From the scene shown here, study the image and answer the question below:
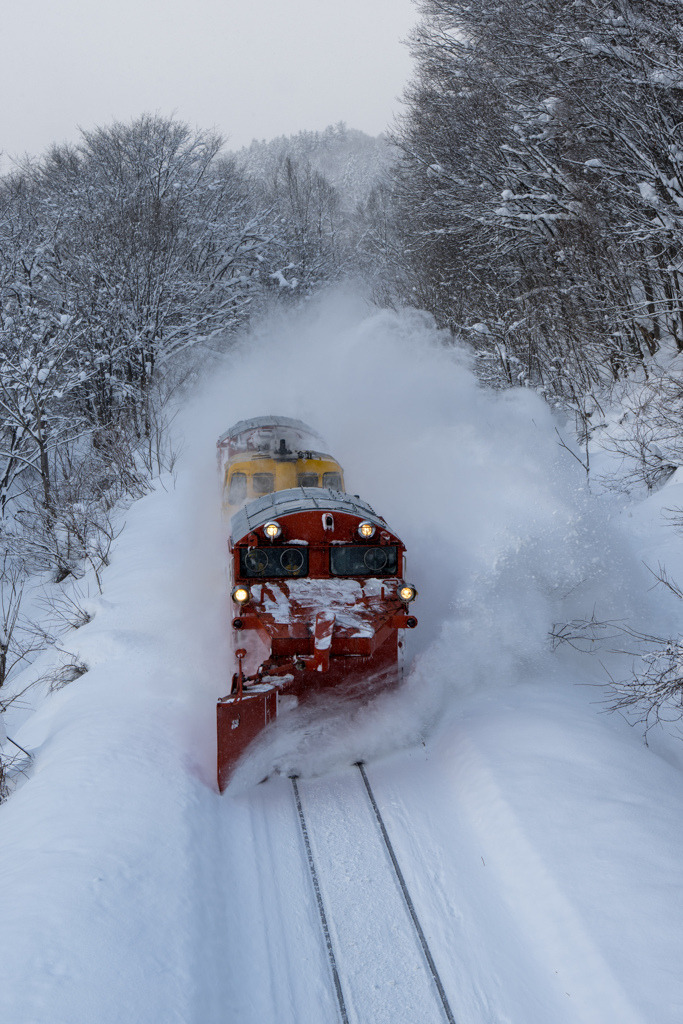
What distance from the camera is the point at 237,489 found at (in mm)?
12688

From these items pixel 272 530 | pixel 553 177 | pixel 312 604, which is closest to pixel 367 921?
pixel 312 604

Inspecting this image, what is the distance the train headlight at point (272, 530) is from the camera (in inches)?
339

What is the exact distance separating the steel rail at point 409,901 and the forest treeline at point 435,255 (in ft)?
24.9

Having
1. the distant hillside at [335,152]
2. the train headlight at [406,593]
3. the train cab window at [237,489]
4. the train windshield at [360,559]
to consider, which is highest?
the distant hillside at [335,152]

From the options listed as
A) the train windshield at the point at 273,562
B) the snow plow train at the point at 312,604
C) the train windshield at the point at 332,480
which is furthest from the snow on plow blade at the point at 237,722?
the train windshield at the point at 332,480

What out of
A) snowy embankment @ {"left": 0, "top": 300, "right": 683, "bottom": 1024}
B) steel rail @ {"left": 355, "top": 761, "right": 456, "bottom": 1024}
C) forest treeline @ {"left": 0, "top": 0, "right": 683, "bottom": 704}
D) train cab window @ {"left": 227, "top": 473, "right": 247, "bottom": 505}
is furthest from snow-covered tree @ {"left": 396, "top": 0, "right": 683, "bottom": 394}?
steel rail @ {"left": 355, "top": 761, "right": 456, "bottom": 1024}

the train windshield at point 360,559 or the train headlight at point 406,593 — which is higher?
the train windshield at point 360,559

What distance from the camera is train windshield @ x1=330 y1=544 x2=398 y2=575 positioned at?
8.84 m

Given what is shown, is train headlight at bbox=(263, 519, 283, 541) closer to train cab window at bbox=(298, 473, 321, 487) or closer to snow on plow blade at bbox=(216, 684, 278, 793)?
snow on plow blade at bbox=(216, 684, 278, 793)

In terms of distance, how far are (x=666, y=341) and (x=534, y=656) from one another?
14.7m

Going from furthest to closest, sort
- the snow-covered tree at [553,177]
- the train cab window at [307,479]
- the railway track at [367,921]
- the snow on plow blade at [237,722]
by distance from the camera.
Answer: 1. the snow-covered tree at [553,177]
2. the train cab window at [307,479]
3. the snow on plow blade at [237,722]
4. the railway track at [367,921]

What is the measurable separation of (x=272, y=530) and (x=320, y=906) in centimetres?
411

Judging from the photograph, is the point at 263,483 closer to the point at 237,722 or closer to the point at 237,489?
the point at 237,489

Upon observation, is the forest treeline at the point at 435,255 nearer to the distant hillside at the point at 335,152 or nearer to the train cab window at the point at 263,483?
the train cab window at the point at 263,483
